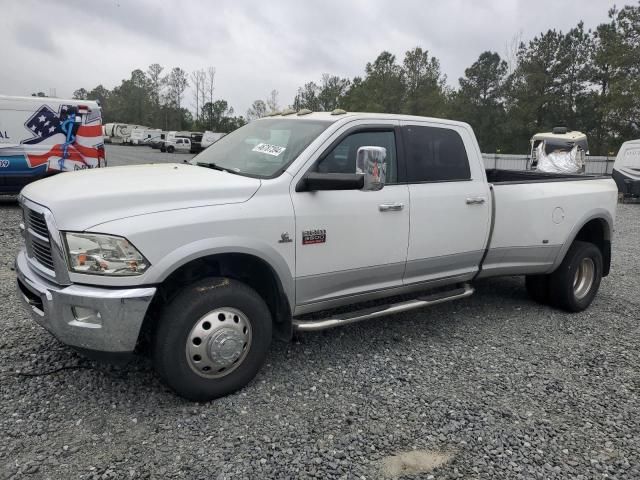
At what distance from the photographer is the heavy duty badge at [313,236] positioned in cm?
362

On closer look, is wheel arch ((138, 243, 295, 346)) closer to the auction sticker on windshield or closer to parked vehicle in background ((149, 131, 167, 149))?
the auction sticker on windshield

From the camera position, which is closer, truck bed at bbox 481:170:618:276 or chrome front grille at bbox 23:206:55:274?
chrome front grille at bbox 23:206:55:274

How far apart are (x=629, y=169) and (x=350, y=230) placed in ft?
58.8

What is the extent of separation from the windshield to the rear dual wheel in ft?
10.3

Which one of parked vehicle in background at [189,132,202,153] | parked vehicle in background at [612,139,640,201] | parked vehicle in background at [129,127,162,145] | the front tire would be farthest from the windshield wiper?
parked vehicle in background at [129,127,162,145]

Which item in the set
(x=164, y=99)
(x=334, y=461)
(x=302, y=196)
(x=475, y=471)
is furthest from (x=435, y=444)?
(x=164, y=99)

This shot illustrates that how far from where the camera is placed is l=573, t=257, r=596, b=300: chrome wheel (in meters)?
5.68

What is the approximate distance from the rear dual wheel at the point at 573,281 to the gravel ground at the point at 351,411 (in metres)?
0.69

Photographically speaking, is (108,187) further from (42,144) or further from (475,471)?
(42,144)

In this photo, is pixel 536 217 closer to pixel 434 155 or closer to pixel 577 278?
pixel 577 278

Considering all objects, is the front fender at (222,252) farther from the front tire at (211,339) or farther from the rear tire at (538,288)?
the rear tire at (538,288)

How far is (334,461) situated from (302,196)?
5.57 feet

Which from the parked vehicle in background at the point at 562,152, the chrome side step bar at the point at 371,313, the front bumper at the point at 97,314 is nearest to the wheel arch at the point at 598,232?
the chrome side step bar at the point at 371,313

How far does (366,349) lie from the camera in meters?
4.36
